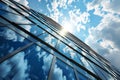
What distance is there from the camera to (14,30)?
4117mm

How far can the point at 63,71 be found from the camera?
439 centimetres

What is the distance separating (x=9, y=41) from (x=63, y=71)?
161 centimetres

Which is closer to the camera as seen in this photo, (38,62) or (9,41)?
(9,41)

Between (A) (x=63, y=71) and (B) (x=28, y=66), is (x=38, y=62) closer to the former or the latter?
(B) (x=28, y=66)

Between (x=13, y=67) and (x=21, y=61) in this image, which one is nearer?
(x=13, y=67)

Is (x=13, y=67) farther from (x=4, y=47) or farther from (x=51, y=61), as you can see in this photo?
(x=51, y=61)

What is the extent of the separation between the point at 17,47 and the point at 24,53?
191mm

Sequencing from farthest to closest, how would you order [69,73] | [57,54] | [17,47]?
1. [57,54]
2. [69,73]
3. [17,47]

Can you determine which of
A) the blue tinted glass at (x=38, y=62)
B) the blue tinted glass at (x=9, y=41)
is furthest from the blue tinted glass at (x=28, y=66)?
the blue tinted glass at (x=9, y=41)

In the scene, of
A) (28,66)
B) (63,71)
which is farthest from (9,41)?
(63,71)

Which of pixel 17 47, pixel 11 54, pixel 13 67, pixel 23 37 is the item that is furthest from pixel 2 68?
pixel 23 37

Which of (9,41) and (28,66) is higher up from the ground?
(9,41)

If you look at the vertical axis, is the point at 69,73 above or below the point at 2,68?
above

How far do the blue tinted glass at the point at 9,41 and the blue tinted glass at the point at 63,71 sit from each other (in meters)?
0.98
